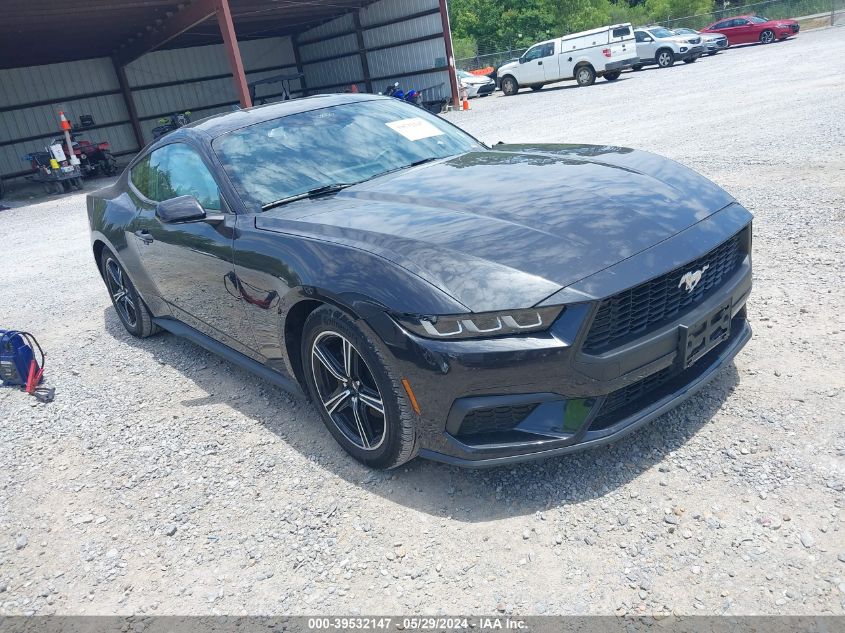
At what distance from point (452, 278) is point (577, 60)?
24.1 metres

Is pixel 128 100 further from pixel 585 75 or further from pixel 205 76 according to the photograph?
pixel 585 75

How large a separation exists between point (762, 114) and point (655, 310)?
33.5 ft

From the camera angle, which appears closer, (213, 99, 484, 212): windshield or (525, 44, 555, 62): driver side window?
(213, 99, 484, 212): windshield

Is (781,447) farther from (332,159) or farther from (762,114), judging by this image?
(762,114)

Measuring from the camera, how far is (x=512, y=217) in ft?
9.53

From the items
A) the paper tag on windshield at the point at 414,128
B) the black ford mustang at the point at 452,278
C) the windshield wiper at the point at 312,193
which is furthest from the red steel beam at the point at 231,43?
the windshield wiper at the point at 312,193

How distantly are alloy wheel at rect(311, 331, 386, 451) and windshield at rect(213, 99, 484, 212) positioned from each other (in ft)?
3.12

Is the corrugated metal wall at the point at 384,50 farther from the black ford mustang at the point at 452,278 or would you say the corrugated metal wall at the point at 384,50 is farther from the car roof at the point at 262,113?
the black ford mustang at the point at 452,278

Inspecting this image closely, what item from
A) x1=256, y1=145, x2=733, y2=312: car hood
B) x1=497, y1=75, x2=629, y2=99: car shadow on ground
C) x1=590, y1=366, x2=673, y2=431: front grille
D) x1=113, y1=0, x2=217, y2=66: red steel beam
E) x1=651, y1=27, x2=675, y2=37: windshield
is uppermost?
x1=113, y1=0, x2=217, y2=66: red steel beam

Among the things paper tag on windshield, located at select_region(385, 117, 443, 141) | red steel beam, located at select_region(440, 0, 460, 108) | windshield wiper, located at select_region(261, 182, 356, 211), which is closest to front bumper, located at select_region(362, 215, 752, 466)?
windshield wiper, located at select_region(261, 182, 356, 211)

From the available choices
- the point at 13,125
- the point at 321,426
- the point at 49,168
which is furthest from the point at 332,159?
the point at 13,125

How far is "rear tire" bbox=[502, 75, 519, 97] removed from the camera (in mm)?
26750

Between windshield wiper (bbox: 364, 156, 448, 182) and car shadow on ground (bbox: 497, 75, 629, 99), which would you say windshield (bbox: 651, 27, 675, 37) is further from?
windshield wiper (bbox: 364, 156, 448, 182)

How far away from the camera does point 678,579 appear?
2.26 m
